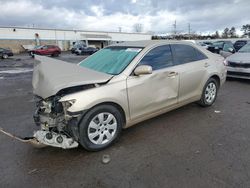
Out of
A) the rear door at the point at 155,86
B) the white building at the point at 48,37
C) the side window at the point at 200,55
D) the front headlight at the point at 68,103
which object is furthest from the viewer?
the white building at the point at 48,37

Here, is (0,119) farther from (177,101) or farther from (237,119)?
(237,119)

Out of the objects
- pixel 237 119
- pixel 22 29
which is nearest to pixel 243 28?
pixel 22 29

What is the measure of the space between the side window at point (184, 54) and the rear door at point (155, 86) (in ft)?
0.54

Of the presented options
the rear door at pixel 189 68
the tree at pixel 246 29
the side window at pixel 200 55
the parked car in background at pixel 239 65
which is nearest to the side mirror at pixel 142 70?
the rear door at pixel 189 68

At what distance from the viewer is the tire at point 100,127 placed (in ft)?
10.3

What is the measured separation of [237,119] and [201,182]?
241 cm

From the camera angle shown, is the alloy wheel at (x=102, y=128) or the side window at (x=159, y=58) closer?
the alloy wheel at (x=102, y=128)

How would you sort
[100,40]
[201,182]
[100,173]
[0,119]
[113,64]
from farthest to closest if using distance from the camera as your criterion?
[100,40], [0,119], [113,64], [100,173], [201,182]

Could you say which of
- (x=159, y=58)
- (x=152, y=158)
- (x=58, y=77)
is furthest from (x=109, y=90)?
(x=159, y=58)

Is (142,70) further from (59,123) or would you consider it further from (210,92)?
(210,92)

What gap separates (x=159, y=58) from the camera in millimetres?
4090

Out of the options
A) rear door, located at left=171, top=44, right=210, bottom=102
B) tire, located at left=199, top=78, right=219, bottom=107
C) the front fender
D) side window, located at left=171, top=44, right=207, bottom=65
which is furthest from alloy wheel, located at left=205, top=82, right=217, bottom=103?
the front fender

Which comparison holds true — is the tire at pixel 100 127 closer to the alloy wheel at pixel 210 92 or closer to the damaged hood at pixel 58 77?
the damaged hood at pixel 58 77

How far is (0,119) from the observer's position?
15.9 ft
